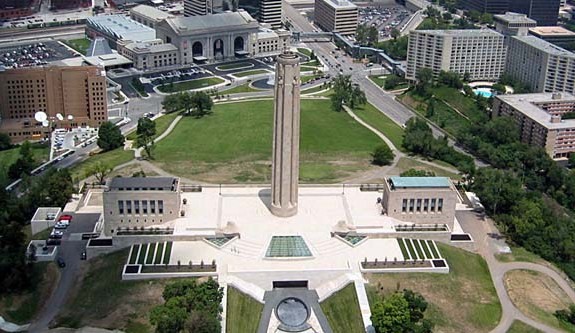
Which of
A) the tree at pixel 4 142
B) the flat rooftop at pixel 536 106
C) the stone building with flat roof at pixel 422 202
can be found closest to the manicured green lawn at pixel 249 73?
the flat rooftop at pixel 536 106

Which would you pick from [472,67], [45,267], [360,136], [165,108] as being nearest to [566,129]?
[360,136]

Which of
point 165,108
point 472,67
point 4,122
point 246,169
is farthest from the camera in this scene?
point 472,67

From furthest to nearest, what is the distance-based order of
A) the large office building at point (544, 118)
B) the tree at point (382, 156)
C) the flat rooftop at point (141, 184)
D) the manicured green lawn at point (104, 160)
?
the large office building at point (544, 118), the tree at point (382, 156), the manicured green lawn at point (104, 160), the flat rooftop at point (141, 184)

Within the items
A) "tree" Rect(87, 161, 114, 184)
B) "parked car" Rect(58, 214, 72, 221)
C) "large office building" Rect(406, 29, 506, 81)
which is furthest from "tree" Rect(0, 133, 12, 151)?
"large office building" Rect(406, 29, 506, 81)

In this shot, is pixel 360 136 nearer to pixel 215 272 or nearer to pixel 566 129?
pixel 566 129

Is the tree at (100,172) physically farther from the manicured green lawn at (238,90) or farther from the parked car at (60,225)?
the manicured green lawn at (238,90)

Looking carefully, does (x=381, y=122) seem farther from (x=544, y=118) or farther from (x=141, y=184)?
(x=141, y=184)
